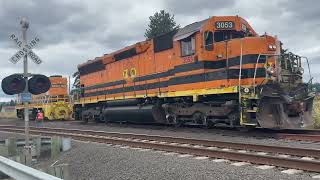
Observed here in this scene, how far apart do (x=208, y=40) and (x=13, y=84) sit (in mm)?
7229

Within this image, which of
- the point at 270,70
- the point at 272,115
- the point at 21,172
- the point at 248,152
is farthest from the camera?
the point at 270,70

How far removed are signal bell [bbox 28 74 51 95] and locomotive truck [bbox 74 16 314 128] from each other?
236 inches

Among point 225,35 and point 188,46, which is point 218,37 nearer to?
point 225,35

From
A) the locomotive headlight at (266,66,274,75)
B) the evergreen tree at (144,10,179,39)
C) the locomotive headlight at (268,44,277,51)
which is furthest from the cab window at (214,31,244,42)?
the evergreen tree at (144,10,179,39)

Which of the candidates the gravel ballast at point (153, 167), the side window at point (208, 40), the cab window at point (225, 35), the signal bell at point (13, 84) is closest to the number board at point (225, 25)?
the cab window at point (225, 35)

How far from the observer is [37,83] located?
36.4 feet

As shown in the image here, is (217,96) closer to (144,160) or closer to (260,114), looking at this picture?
(260,114)

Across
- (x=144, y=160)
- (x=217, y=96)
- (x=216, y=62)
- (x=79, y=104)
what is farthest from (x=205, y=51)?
(x=79, y=104)

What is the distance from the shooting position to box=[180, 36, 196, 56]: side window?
15.6m

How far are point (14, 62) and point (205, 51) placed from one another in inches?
272

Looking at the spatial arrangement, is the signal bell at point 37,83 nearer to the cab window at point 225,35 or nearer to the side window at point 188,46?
the side window at point 188,46

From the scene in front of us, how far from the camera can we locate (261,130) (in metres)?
15.4

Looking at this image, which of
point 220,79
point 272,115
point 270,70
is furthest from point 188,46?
point 272,115

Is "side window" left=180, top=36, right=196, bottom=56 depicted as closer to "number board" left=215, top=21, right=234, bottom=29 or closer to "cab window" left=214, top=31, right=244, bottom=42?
"cab window" left=214, top=31, right=244, bottom=42
